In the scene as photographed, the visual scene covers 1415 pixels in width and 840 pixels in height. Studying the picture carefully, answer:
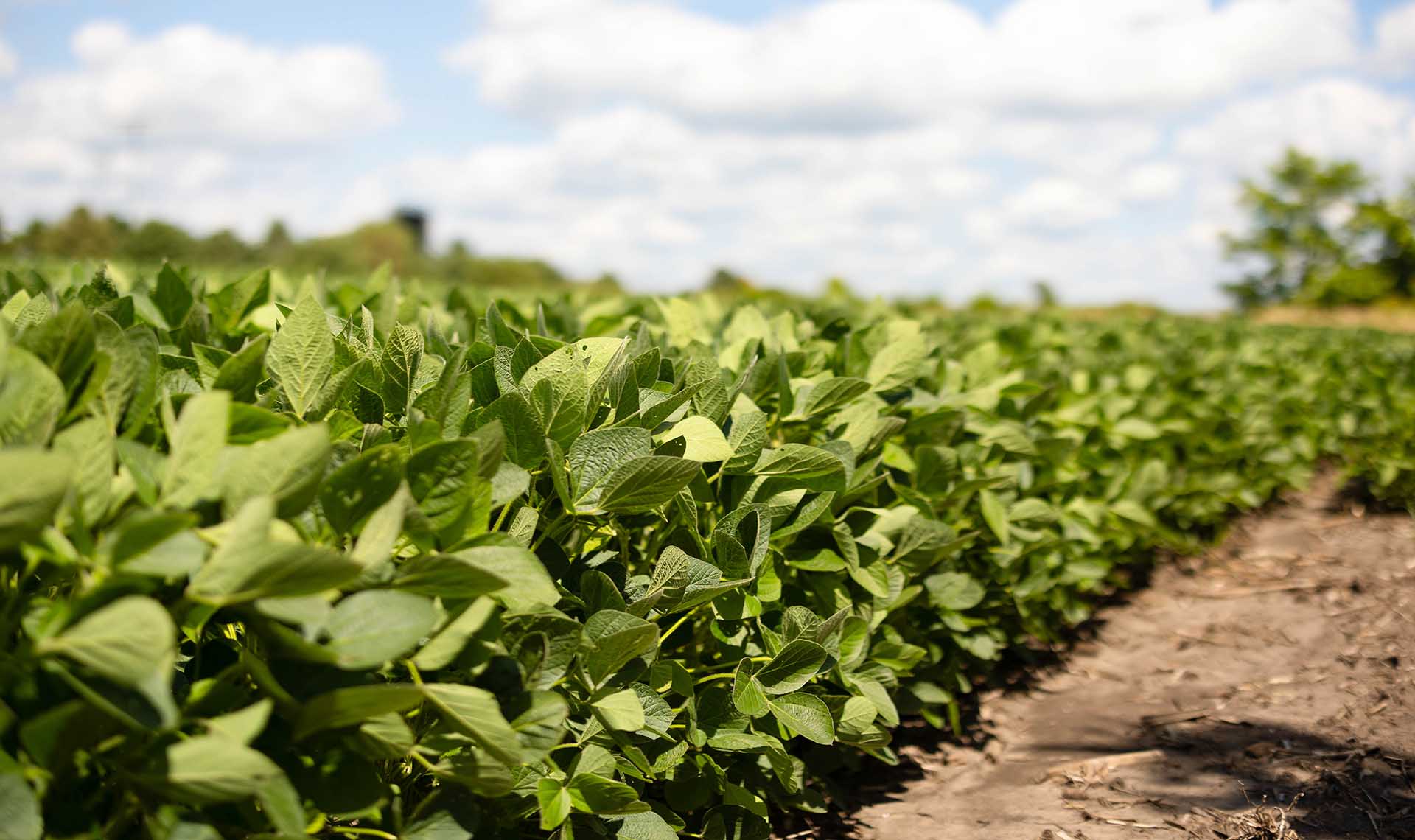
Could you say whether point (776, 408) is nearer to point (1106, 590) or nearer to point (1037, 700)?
point (1037, 700)

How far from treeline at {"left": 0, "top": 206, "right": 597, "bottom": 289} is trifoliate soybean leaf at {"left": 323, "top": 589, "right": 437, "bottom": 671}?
136 feet

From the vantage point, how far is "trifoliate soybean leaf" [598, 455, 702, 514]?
1692 mm

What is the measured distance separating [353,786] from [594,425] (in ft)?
2.89

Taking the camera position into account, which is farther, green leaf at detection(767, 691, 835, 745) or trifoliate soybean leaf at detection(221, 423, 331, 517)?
green leaf at detection(767, 691, 835, 745)

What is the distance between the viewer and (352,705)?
4.26 ft

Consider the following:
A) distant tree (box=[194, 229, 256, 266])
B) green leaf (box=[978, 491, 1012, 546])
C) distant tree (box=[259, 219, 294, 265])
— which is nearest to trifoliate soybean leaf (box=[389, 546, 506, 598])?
green leaf (box=[978, 491, 1012, 546])

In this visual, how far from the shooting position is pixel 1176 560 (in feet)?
22.3

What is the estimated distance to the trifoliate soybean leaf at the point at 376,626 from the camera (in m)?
1.29

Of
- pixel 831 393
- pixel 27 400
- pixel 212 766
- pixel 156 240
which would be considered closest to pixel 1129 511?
pixel 831 393

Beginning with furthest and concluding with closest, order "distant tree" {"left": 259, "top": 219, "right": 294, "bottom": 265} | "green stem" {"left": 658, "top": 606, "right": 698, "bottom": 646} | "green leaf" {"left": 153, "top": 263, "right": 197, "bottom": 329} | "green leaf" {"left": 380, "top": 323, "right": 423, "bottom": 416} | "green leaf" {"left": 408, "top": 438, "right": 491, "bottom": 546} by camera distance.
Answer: "distant tree" {"left": 259, "top": 219, "right": 294, "bottom": 265} → "green leaf" {"left": 153, "top": 263, "right": 197, "bottom": 329} → "green stem" {"left": 658, "top": 606, "right": 698, "bottom": 646} → "green leaf" {"left": 380, "top": 323, "right": 423, "bottom": 416} → "green leaf" {"left": 408, "top": 438, "right": 491, "bottom": 546}

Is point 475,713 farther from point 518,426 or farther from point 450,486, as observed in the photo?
point 518,426

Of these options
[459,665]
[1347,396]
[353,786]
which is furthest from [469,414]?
[1347,396]

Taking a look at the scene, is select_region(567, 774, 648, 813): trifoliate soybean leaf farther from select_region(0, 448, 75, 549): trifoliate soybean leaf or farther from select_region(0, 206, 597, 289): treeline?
select_region(0, 206, 597, 289): treeline

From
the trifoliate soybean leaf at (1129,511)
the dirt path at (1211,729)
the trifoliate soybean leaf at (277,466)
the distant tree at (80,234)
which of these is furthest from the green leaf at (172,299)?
the distant tree at (80,234)
